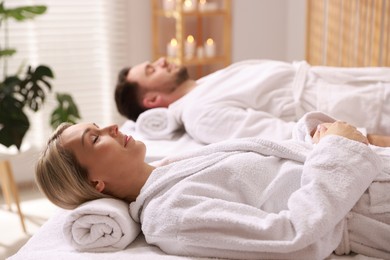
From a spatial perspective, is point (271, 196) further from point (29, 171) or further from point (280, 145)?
point (29, 171)

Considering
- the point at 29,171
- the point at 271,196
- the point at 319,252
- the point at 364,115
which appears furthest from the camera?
the point at 29,171

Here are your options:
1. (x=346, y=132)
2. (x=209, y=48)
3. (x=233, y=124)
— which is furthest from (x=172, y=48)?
(x=346, y=132)

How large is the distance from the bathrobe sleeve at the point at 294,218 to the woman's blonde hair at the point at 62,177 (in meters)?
0.23

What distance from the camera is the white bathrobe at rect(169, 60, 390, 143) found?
A: 7.13 feet

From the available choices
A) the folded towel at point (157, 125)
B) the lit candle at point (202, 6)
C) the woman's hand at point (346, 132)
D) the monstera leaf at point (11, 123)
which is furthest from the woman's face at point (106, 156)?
the lit candle at point (202, 6)

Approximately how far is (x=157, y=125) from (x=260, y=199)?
1.15m

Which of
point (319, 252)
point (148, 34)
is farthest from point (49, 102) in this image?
point (319, 252)

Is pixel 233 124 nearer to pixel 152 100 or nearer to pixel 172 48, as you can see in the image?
pixel 152 100

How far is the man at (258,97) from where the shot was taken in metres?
2.18

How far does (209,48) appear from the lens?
11.8ft

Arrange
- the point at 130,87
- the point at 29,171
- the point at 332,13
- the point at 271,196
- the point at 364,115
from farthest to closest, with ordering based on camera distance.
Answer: the point at 29,171 < the point at 332,13 < the point at 130,87 < the point at 364,115 < the point at 271,196

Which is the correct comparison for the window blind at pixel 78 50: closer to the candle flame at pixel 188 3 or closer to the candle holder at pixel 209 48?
the candle flame at pixel 188 3

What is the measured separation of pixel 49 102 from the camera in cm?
360

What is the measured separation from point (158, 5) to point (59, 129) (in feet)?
7.82
